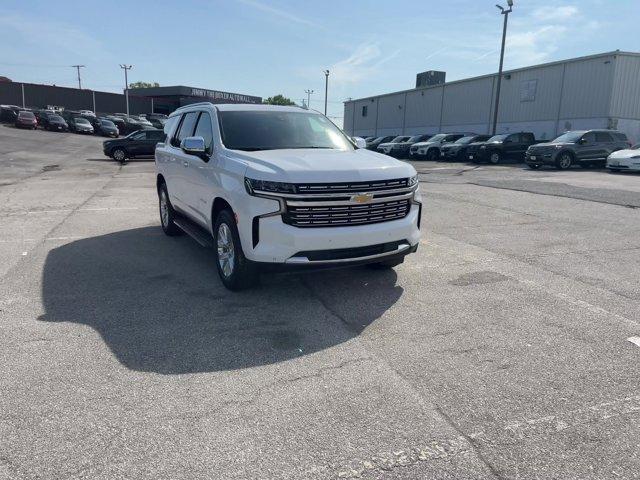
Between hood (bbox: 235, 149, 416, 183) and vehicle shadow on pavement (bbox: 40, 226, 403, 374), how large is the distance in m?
1.24

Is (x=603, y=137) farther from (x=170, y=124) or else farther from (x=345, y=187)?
(x=345, y=187)

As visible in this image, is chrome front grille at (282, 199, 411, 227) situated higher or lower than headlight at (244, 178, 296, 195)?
lower

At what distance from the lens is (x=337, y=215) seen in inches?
188

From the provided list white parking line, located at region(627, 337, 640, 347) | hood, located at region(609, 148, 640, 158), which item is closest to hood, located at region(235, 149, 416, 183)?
white parking line, located at region(627, 337, 640, 347)

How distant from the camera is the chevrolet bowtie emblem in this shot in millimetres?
4766

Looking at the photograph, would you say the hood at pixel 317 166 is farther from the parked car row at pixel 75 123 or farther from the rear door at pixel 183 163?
the parked car row at pixel 75 123

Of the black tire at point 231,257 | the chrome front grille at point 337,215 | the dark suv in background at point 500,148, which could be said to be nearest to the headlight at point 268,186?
the chrome front grille at point 337,215

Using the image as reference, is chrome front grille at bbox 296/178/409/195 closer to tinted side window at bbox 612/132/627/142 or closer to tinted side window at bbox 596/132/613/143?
tinted side window at bbox 596/132/613/143

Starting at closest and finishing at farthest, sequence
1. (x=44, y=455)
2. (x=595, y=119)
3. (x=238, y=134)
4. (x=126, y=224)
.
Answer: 1. (x=44, y=455)
2. (x=238, y=134)
3. (x=126, y=224)
4. (x=595, y=119)

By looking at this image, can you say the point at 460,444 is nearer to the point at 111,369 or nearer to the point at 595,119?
the point at 111,369

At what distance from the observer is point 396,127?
55.1 m

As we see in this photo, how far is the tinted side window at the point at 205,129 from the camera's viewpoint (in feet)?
19.7

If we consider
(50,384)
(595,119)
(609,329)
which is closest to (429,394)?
(609,329)

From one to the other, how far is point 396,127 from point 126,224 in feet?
160
